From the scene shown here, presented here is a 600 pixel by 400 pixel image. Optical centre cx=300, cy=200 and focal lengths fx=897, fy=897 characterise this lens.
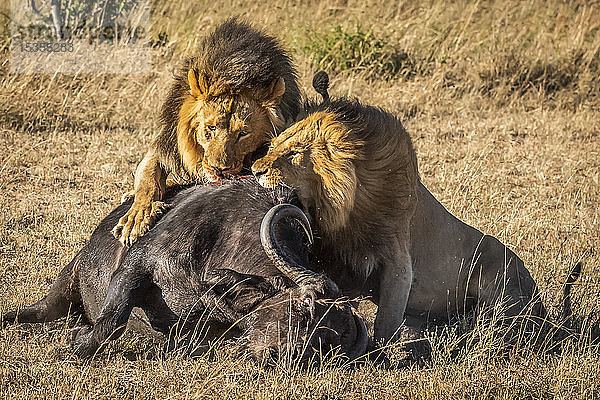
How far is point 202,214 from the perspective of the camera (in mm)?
4027

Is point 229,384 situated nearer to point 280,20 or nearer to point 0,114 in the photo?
point 0,114

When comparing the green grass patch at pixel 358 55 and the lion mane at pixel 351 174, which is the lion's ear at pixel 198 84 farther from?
the green grass patch at pixel 358 55

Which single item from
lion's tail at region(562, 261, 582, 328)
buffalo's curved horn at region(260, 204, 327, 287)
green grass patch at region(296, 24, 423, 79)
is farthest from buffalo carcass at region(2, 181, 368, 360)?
green grass patch at region(296, 24, 423, 79)

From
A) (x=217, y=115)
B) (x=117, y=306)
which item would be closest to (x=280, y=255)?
(x=117, y=306)

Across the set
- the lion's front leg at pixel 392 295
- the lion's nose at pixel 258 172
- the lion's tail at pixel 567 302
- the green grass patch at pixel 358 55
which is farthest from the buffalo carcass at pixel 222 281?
the green grass patch at pixel 358 55

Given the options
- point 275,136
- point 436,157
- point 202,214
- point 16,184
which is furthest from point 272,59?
point 436,157

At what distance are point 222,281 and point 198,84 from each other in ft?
3.52

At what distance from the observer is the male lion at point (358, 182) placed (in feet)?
12.7

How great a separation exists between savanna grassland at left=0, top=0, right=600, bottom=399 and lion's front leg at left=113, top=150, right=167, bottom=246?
528 mm

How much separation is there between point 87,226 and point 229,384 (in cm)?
246

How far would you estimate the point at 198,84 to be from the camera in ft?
13.9

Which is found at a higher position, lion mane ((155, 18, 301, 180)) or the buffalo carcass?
lion mane ((155, 18, 301, 180))

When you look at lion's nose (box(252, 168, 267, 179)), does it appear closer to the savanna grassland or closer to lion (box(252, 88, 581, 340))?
lion (box(252, 88, 581, 340))

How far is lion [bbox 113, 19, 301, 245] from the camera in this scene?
4129 millimetres
